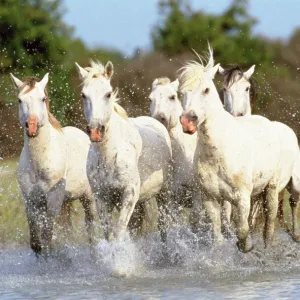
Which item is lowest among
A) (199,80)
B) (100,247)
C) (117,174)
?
(100,247)

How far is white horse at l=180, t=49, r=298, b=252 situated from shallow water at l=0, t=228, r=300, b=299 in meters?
0.33

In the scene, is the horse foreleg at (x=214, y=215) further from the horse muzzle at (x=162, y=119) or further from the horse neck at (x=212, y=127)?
the horse muzzle at (x=162, y=119)

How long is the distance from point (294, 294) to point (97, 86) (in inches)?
100

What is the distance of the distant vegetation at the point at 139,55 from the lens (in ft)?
68.9

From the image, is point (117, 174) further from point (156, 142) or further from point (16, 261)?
point (16, 261)

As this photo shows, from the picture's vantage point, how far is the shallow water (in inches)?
326

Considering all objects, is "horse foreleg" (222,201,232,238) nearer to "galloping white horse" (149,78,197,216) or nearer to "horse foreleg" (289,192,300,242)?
"galloping white horse" (149,78,197,216)

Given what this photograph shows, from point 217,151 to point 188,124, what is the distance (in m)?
0.61

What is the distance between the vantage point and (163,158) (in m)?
10.3

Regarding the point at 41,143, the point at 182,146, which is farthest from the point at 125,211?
the point at 182,146

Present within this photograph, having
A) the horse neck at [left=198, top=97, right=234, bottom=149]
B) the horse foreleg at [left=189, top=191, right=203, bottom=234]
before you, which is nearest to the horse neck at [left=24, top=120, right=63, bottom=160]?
the horse foreleg at [left=189, top=191, right=203, bottom=234]

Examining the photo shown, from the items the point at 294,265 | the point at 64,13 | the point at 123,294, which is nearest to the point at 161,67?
the point at 64,13

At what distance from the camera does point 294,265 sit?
31.7 ft

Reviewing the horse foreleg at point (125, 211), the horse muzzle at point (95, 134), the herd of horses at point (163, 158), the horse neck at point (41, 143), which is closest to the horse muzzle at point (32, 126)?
the herd of horses at point (163, 158)
